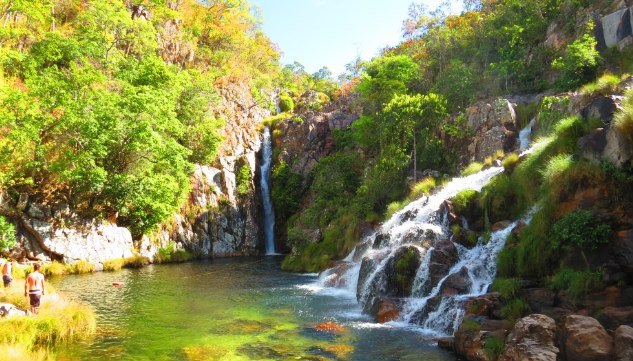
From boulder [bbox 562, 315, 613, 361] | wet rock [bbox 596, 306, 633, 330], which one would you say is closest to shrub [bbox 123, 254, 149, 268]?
boulder [bbox 562, 315, 613, 361]

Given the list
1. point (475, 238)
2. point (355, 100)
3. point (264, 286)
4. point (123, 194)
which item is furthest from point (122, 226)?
point (355, 100)

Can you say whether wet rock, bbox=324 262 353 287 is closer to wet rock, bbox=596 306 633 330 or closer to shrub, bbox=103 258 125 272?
wet rock, bbox=596 306 633 330

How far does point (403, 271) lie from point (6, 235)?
2366 centimetres

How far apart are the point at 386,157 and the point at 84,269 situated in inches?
921

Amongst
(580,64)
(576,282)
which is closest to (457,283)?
(576,282)

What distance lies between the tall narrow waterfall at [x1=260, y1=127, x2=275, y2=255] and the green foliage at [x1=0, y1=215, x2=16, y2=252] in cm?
2391

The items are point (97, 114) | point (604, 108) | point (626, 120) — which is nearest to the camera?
point (626, 120)

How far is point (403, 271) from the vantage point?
1795 centimetres

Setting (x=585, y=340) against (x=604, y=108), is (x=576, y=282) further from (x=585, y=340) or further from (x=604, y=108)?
(x=604, y=108)

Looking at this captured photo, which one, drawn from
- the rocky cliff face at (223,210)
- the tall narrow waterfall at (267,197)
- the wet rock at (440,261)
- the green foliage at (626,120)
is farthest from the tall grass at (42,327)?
the tall narrow waterfall at (267,197)

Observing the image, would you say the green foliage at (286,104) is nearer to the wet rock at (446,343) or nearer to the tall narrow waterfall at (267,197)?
the tall narrow waterfall at (267,197)

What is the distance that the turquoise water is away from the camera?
496 inches

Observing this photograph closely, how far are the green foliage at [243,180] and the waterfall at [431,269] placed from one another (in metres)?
23.5

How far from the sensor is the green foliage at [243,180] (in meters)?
46.2
